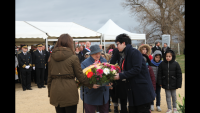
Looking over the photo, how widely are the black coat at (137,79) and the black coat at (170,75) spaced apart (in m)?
1.99

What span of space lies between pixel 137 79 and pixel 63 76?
1.22 m

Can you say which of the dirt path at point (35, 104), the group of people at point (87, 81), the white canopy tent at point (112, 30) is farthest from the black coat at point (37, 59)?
the white canopy tent at point (112, 30)

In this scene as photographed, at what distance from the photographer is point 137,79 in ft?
10.3

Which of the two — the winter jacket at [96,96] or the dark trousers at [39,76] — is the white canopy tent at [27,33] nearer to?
the dark trousers at [39,76]

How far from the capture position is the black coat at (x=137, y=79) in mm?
3082

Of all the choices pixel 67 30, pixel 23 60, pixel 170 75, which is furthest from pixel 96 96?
pixel 67 30

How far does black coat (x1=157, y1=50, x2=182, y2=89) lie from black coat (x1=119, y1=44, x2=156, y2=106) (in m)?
1.99

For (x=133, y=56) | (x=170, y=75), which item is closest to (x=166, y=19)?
(x=170, y=75)

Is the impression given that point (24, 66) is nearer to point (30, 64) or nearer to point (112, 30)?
point (30, 64)

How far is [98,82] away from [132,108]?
747 millimetres

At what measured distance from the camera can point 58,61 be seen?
2.87 metres

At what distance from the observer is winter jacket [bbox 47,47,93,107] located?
2.86 m

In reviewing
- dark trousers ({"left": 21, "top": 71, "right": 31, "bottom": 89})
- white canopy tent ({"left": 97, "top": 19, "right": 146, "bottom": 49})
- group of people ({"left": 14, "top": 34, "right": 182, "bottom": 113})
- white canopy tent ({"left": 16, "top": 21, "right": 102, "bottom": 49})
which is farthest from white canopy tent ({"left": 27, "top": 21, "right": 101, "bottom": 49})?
group of people ({"left": 14, "top": 34, "right": 182, "bottom": 113})
